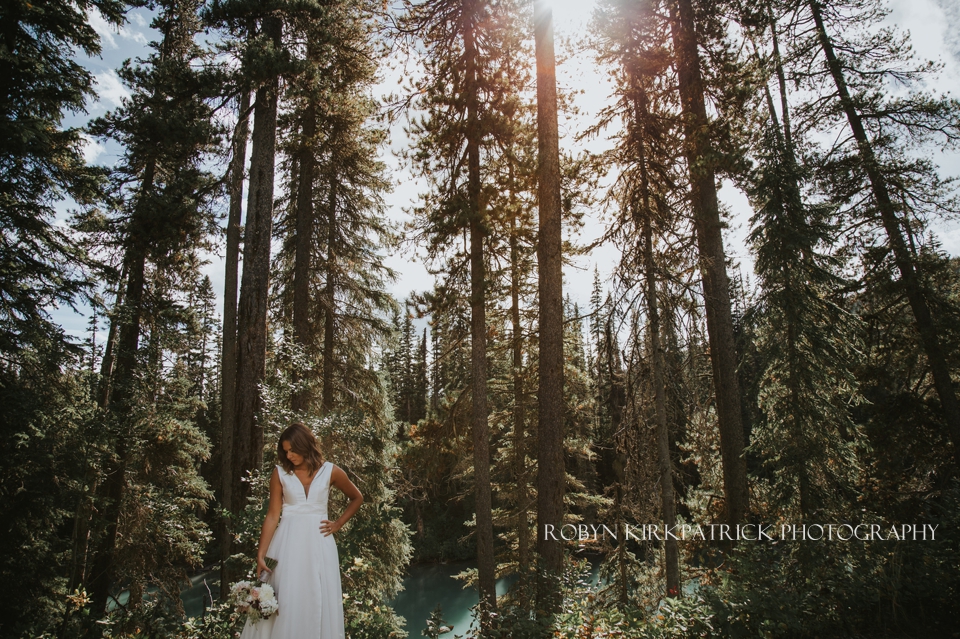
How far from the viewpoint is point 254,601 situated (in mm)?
3139

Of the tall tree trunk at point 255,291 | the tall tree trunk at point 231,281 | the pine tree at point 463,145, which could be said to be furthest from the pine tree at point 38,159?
the pine tree at point 463,145

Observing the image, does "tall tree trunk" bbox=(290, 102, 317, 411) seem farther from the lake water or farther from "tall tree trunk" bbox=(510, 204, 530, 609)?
the lake water

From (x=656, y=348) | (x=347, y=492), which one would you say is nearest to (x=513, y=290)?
(x=656, y=348)

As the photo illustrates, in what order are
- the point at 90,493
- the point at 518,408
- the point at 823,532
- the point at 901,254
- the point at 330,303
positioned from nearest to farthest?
1. the point at 823,532
2. the point at 90,493
3. the point at 901,254
4. the point at 518,408
5. the point at 330,303

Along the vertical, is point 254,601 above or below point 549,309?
below

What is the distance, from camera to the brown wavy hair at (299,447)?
3.78m

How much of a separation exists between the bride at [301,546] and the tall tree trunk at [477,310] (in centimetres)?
505

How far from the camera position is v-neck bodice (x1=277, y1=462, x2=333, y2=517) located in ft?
12.1

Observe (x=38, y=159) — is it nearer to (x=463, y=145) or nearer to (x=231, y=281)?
(x=231, y=281)

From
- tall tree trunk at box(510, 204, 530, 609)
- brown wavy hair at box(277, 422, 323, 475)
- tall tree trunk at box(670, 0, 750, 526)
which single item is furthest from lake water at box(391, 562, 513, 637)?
brown wavy hair at box(277, 422, 323, 475)

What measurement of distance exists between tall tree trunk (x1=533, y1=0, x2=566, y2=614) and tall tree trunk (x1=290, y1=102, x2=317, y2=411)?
5741 millimetres

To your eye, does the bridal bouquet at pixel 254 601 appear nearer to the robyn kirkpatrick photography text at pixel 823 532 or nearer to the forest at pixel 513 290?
the forest at pixel 513 290

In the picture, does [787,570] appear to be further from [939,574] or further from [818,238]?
[818,238]

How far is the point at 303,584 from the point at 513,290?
7.30 meters
